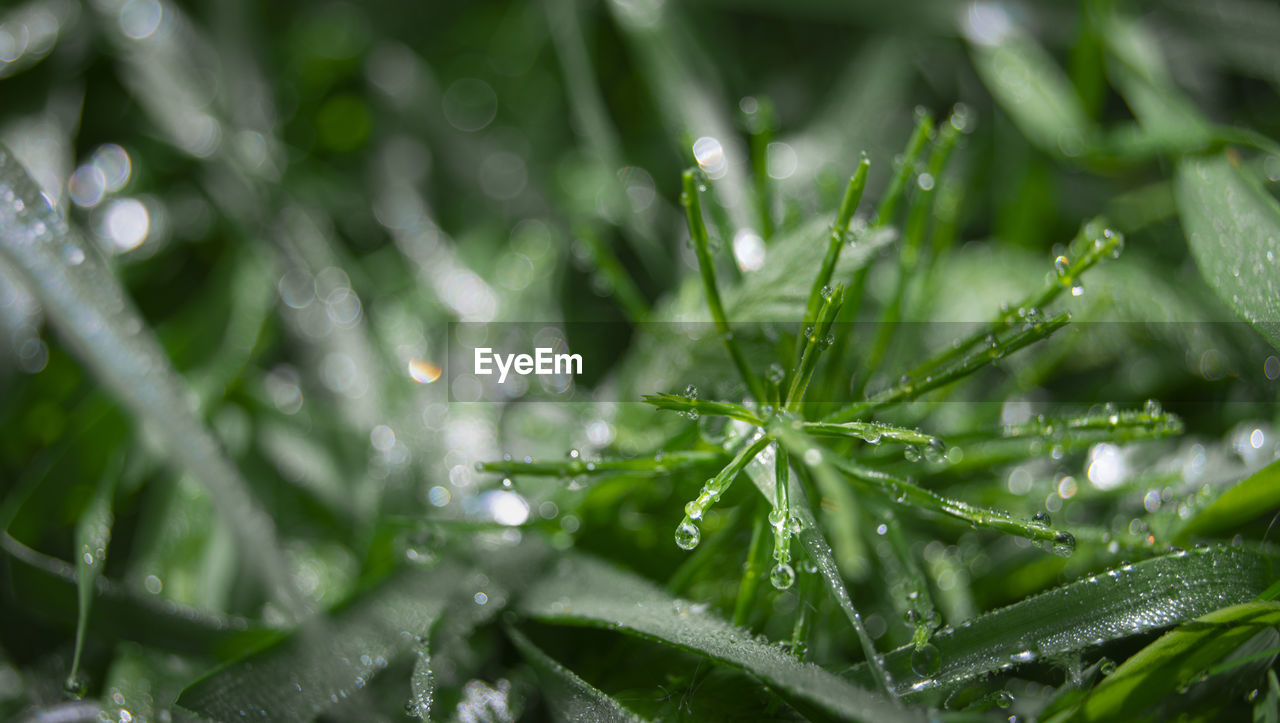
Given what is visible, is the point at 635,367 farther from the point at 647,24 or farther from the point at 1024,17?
the point at 1024,17

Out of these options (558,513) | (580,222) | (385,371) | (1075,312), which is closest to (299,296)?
(385,371)

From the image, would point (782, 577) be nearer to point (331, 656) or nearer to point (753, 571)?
point (753, 571)

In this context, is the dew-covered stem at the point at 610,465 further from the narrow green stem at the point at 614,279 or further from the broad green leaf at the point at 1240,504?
the broad green leaf at the point at 1240,504

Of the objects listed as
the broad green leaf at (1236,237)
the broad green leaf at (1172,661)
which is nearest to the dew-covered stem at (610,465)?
the broad green leaf at (1172,661)

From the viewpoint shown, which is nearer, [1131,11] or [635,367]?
[635,367]

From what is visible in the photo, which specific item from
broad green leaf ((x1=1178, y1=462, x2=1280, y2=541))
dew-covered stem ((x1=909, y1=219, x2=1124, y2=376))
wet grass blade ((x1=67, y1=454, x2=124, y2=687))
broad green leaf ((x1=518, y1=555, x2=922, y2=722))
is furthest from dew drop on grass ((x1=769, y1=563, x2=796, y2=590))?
wet grass blade ((x1=67, y1=454, x2=124, y2=687))
